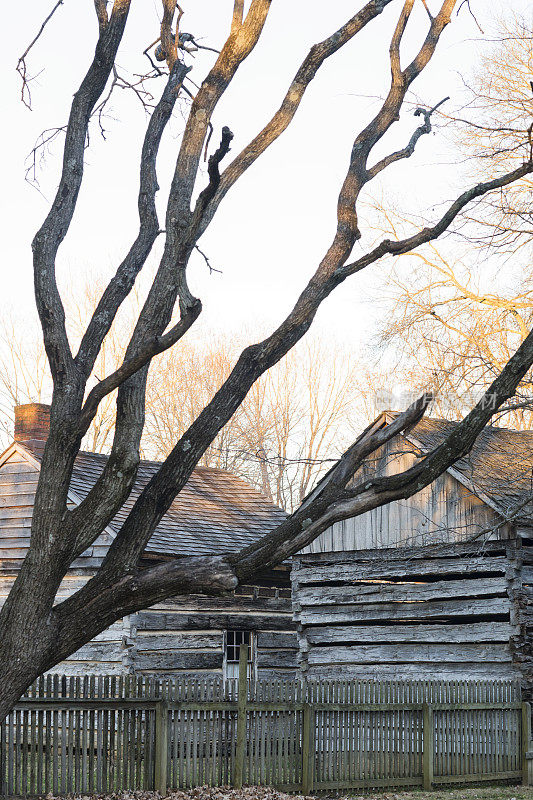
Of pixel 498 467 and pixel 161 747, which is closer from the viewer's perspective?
pixel 161 747

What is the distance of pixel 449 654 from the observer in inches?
634

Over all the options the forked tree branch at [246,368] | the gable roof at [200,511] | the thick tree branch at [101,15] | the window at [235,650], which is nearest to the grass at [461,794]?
the window at [235,650]

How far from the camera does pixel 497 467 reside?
1515 centimetres

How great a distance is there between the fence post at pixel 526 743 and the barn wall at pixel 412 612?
0.70 metres

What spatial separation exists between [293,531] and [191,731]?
614 cm

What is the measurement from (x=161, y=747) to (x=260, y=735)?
140 centimetres

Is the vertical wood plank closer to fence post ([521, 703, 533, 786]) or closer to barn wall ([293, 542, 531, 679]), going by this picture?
fence post ([521, 703, 533, 786])

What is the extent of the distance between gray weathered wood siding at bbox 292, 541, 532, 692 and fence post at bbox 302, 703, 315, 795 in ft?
11.9

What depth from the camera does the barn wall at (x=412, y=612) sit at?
15477 mm

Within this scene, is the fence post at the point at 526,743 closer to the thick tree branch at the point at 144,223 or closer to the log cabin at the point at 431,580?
the log cabin at the point at 431,580

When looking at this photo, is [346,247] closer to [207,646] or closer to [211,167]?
[211,167]

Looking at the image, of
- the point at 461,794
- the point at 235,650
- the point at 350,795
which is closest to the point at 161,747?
the point at 350,795

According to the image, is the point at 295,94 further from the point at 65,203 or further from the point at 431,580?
the point at 431,580

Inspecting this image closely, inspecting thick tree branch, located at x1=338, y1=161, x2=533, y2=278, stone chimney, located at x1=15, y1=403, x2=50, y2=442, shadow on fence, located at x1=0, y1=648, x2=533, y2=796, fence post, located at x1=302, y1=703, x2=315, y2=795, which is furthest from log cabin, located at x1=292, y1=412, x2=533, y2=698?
thick tree branch, located at x1=338, y1=161, x2=533, y2=278
